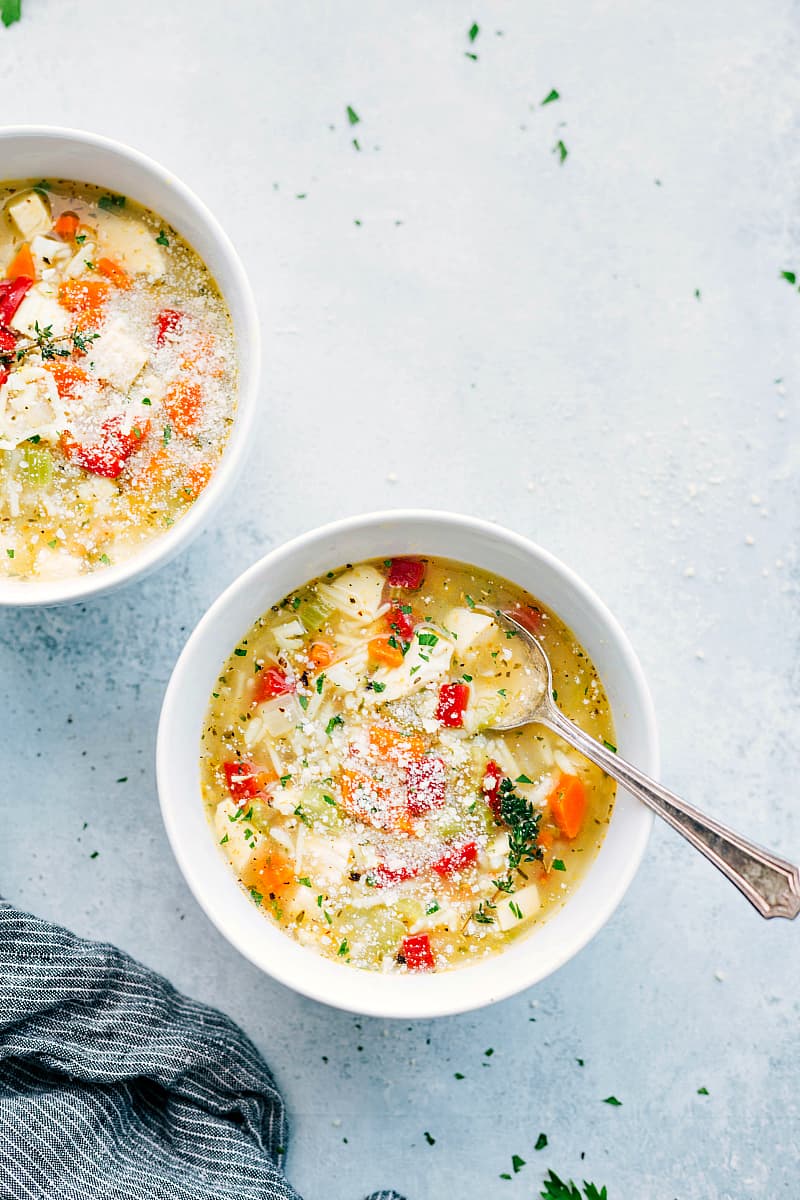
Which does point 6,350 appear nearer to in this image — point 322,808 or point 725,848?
point 322,808

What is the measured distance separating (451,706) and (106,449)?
1077 millimetres

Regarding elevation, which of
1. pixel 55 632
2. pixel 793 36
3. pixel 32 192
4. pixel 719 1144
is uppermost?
pixel 793 36

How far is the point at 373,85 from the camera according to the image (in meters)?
3.05

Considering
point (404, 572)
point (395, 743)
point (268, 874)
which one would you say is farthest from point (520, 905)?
point (404, 572)

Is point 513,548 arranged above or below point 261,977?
above

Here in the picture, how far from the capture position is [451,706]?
266 cm

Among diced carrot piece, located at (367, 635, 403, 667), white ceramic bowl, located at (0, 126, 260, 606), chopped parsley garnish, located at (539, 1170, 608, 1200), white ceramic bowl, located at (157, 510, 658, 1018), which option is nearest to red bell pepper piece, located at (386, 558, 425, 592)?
white ceramic bowl, located at (157, 510, 658, 1018)

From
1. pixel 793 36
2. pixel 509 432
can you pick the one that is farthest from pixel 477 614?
pixel 793 36

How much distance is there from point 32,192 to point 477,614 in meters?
1.59

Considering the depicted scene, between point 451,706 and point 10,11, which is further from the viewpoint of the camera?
point 10,11

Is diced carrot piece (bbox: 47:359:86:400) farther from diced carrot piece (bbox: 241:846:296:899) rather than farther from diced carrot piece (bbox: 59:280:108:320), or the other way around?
diced carrot piece (bbox: 241:846:296:899)

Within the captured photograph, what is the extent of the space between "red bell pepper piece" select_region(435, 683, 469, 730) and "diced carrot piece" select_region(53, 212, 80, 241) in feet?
5.00

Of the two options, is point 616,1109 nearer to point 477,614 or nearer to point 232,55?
point 477,614

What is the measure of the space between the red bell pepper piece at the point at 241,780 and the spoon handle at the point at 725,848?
2.77ft
